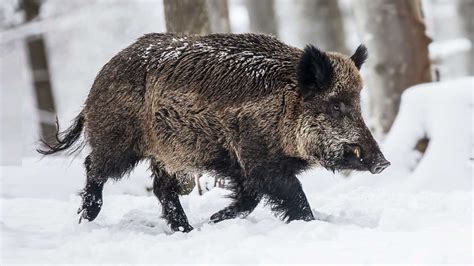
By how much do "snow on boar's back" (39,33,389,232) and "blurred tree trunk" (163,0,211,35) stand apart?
1.42m

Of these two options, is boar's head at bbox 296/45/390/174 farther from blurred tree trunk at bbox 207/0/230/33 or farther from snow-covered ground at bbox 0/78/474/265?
blurred tree trunk at bbox 207/0/230/33

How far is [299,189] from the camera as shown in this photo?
5633 millimetres

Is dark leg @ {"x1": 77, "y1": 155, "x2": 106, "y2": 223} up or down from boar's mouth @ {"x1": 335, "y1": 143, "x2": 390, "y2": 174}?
down

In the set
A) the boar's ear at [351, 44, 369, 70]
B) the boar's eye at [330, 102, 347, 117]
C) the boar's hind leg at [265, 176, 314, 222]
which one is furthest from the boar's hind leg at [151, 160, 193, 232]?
the boar's ear at [351, 44, 369, 70]

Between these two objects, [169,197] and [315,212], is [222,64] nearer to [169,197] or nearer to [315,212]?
[169,197]

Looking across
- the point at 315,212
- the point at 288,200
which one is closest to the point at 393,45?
the point at 315,212

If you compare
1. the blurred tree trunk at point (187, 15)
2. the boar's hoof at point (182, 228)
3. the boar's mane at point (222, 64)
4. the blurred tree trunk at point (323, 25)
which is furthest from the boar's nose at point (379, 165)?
the blurred tree trunk at point (323, 25)

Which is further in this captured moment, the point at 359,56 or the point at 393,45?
the point at 393,45

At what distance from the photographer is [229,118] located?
5699 millimetres

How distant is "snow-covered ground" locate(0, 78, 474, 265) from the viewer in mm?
4246

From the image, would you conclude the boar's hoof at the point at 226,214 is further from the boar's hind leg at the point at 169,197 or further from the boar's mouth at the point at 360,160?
the boar's mouth at the point at 360,160

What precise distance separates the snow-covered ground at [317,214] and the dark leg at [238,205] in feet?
0.42

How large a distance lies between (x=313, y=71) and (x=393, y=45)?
4135mm

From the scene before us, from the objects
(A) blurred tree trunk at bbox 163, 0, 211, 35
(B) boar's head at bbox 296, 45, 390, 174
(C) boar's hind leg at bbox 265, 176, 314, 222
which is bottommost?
(C) boar's hind leg at bbox 265, 176, 314, 222
